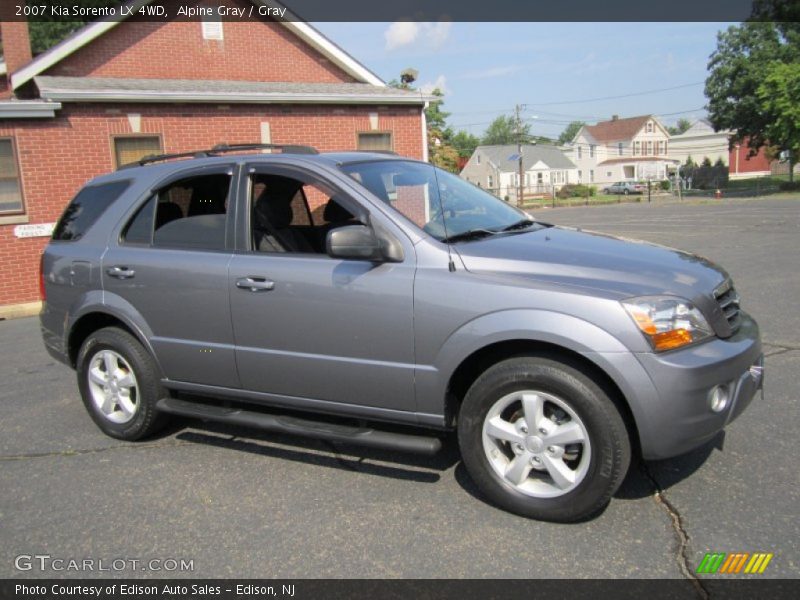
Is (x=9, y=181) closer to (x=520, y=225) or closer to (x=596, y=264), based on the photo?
(x=520, y=225)

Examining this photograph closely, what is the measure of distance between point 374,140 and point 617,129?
78319 mm

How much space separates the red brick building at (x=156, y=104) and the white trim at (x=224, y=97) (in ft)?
0.07

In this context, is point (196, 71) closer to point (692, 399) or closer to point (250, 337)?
point (250, 337)

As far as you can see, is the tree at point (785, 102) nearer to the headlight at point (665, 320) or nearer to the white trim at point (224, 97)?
the white trim at point (224, 97)

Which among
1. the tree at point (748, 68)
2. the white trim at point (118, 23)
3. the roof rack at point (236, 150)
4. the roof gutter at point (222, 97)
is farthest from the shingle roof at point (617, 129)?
the roof rack at point (236, 150)

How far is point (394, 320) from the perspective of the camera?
3.51 meters

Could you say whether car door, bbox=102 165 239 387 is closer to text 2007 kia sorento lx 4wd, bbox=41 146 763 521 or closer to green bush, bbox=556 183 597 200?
text 2007 kia sorento lx 4wd, bbox=41 146 763 521

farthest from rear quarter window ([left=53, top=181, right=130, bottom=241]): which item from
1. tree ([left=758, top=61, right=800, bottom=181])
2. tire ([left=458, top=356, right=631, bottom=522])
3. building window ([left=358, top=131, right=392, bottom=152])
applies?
tree ([left=758, top=61, right=800, bottom=181])

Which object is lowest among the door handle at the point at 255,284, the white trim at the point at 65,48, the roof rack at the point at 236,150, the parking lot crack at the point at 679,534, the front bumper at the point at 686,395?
the parking lot crack at the point at 679,534

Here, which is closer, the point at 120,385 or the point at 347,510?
the point at 347,510

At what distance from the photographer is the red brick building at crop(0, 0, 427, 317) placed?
37.1 feet

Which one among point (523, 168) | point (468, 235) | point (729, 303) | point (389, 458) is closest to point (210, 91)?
point (468, 235)

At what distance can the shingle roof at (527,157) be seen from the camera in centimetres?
7706
